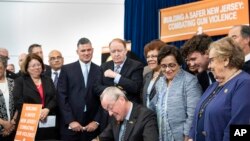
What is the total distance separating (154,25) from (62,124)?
3618 mm

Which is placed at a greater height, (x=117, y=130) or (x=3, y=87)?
(x=3, y=87)

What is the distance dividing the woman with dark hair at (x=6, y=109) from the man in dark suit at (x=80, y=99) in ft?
1.71

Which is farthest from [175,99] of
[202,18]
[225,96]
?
[202,18]

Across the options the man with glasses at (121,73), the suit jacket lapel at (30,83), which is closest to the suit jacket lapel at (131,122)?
the man with glasses at (121,73)

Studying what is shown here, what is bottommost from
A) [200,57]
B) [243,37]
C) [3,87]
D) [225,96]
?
[3,87]

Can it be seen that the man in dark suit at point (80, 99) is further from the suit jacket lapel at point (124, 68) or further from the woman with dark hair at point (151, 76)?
the woman with dark hair at point (151, 76)

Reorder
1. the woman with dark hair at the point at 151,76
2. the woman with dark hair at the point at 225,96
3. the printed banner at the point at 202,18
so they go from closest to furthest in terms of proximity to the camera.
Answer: the woman with dark hair at the point at 225,96 → the woman with dark hair at the point at 151,76 → the printed banner at the point at 202,18

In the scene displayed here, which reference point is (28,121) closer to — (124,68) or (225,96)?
(124,68)

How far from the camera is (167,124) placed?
2715mm

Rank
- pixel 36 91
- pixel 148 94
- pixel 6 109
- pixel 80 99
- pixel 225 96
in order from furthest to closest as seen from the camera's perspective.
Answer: pixel 6 109 < pixel 36 91 < pixel 80 99 < pixel 148 94 < pixel 225 96

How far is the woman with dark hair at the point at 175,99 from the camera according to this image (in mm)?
2691

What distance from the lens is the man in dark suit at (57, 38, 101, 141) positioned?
3502 millimetres

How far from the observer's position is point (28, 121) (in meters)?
3.32

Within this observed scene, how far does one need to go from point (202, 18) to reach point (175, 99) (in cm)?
295
